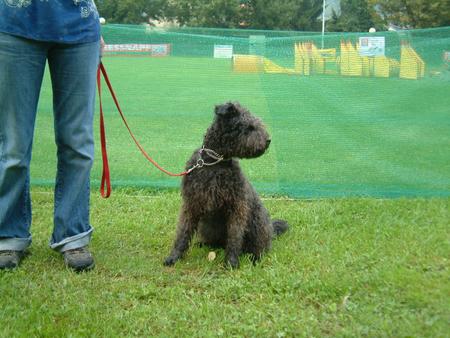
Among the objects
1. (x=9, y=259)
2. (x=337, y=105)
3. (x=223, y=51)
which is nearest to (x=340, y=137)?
(x=337, y=105)

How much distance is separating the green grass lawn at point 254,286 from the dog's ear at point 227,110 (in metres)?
1.05

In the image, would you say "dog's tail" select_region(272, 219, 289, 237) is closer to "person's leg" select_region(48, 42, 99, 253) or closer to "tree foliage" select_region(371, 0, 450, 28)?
"person's leg" select_region(48, 42, 99, 253)

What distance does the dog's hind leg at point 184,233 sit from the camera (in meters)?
3.55

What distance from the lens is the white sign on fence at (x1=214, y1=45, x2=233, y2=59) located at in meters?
5.47

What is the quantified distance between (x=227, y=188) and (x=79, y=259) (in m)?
1.11

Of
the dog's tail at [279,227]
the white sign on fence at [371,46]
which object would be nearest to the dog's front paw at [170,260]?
the dog's tail at [279,227]

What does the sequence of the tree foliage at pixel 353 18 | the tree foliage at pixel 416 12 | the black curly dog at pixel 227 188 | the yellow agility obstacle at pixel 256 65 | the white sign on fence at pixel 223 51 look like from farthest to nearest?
the tree foliage at pixel 353 18 < the tree foliage at pixel 416 12 < the white sign on fence at pixel 223 51 < the yellow agility obstacle at pixel 256 65 < the black curly dog at pixel 227 188

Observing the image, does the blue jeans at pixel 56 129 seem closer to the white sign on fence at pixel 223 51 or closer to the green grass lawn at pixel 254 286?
the green grass lawn at pixel 254 286

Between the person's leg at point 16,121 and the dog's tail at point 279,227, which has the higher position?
the person's leg at point 16,121

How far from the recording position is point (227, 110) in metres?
3.50

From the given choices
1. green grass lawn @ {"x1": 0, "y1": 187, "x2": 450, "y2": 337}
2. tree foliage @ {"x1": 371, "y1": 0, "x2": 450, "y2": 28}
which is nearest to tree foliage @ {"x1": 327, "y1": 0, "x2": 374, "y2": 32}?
tree foliage @ {"x1": 371, "y1": 0, "x2": 450, "y2": 28}

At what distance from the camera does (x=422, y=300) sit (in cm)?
271

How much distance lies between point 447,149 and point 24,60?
4172 mm

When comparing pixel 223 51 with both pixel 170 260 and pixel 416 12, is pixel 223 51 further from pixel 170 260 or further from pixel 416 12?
pixel 416 12
